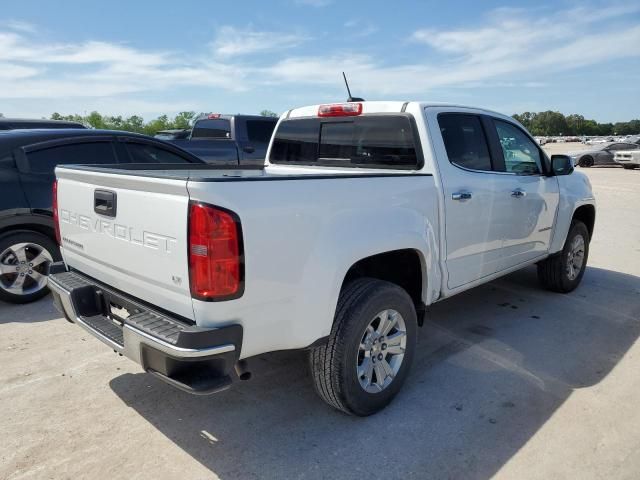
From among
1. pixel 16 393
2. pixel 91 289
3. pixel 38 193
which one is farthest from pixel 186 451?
pixel 38 193

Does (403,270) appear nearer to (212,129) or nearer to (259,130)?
(259,130)

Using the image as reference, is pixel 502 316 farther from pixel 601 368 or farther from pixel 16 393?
pixel 16 393

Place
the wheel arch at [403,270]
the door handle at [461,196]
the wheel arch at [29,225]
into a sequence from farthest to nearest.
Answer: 1. the wheel arch at [29,225]
2. the door handle at [461,196]
3. the wheel arch at [403,270]

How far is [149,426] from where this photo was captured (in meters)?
2.96

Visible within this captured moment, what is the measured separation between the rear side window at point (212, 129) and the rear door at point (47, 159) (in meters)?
4.88

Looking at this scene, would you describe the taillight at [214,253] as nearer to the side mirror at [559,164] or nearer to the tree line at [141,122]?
the side mirror at [559,164]

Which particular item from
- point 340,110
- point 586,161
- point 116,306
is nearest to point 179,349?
point 116,306

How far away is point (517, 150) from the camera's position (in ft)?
14.8

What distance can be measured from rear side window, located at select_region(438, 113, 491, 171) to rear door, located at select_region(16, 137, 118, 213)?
371 cm

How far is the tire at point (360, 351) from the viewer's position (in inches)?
109

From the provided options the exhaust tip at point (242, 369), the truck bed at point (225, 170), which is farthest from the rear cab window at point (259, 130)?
the exhaust tip at point (242, 369)

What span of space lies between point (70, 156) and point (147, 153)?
0.83 meters

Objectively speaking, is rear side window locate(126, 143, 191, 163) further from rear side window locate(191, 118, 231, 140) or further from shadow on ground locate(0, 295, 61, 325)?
rear side window locate(191, 118, 231, 140)

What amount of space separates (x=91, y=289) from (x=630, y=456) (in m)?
3.10
